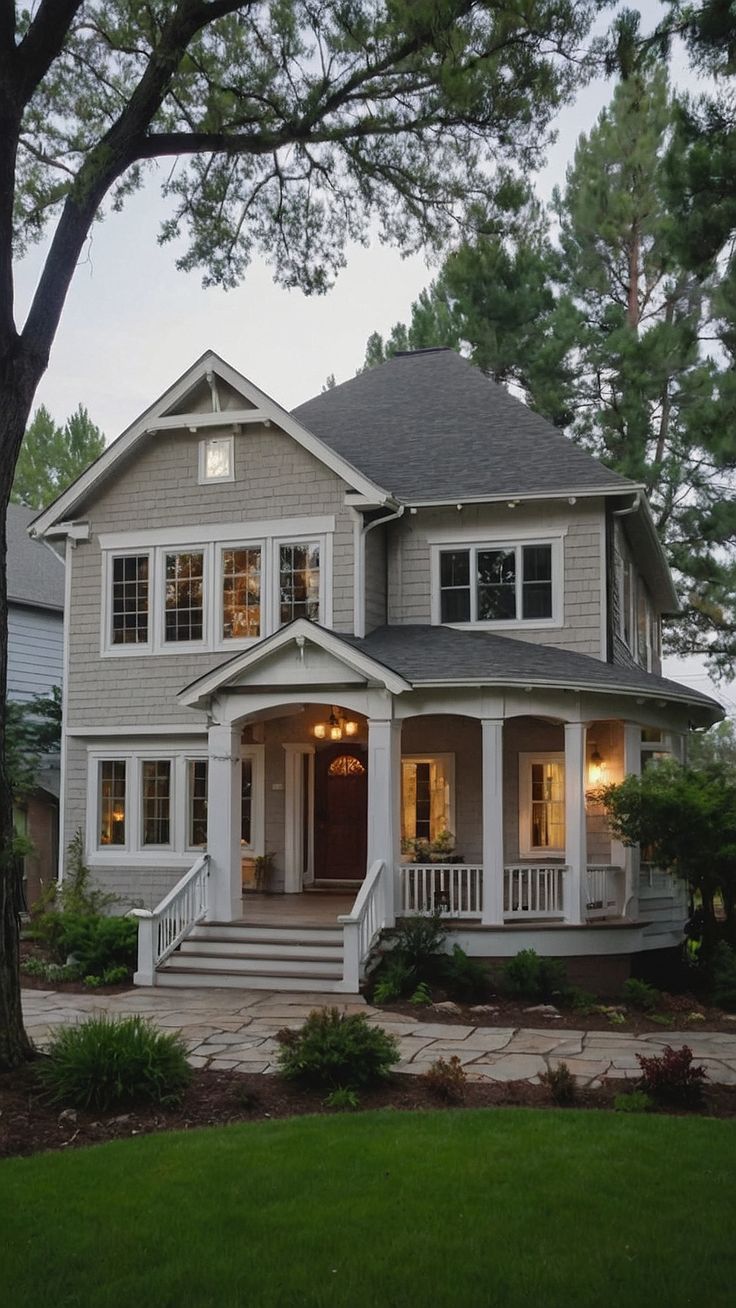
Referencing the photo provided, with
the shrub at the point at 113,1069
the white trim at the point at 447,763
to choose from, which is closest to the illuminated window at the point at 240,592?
the white trim at the point at 447,763

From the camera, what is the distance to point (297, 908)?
15531 millimetres

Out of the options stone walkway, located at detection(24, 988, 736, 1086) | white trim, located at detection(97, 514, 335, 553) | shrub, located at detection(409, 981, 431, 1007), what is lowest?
stone walkway, located at detection(24, 988, 736, 1086)

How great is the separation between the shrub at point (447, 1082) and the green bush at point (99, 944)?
652cm

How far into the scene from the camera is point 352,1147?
6.76 m

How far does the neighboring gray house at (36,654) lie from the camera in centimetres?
2153

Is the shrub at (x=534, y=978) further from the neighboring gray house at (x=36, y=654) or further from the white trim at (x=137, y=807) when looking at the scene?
the neighboring gray house at (x=36, y=654)

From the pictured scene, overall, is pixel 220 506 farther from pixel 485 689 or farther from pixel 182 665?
pixel 485 689

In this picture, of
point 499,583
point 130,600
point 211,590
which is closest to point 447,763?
point 499,583

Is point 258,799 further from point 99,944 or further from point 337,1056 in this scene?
point 337,1056

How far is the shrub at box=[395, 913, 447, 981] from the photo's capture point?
43.1 feet

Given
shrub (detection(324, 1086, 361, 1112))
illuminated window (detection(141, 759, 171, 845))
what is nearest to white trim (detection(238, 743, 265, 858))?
illuminated window (detection(141, 759, 171, 845))

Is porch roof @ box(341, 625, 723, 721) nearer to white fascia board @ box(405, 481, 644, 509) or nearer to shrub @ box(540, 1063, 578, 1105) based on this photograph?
white fascia board @ box(405, 481, 644, 509)

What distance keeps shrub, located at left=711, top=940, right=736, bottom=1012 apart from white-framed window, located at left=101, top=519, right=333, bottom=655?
6553 millimetres

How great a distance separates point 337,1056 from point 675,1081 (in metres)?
2.29
